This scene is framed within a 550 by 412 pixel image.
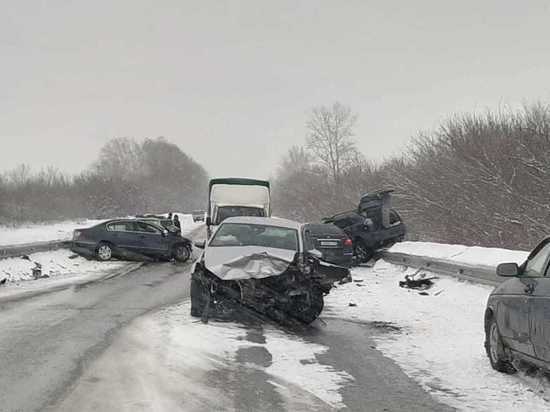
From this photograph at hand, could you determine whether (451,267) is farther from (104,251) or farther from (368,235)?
(104,251)

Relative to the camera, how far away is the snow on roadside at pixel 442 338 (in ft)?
20.0

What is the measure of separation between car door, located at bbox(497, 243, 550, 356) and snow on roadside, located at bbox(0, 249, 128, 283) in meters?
13.4

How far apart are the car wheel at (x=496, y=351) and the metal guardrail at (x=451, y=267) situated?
4.76m

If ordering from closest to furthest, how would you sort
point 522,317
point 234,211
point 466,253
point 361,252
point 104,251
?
1. point 522,317
2. point 466,253
3. point 361,252
4. point 104,251
5. point 234,211

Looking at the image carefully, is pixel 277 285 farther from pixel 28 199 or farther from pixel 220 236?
pixel 28 199

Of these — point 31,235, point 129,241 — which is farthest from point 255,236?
point 31,235

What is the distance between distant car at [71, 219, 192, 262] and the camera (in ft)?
74.5

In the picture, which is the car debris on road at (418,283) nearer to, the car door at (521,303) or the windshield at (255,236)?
the windshield at (255,236)

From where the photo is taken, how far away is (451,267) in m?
14.6

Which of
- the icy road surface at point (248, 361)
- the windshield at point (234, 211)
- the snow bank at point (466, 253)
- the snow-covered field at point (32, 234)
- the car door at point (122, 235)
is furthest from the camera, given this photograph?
the snow-covered field at point (32, 234)

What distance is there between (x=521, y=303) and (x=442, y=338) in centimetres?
293

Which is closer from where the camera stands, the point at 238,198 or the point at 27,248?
the point at 27,248

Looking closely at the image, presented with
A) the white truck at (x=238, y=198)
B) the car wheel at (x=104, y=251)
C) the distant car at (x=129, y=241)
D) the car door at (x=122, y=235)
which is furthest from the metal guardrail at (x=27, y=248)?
the white truck at (x=238, y=198)

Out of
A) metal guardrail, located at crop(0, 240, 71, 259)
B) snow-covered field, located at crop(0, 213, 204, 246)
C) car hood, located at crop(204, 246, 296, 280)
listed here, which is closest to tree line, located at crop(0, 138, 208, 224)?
snow-covered field, located at crop(0, 213, 204, 246)
